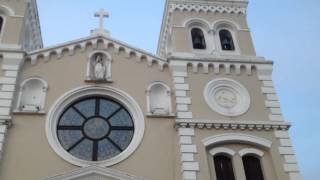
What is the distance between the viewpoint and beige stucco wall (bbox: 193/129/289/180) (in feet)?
53.0

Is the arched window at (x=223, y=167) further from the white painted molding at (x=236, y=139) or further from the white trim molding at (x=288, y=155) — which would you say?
the white trim molding at (x=288, y=155)

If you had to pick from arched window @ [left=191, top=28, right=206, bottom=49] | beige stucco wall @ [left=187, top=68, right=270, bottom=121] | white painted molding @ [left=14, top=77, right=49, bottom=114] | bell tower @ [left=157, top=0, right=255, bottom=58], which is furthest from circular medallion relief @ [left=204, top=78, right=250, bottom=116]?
white painted molding @ [left=14, top=77, right=49, bottom=114]

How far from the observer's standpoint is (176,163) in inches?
641

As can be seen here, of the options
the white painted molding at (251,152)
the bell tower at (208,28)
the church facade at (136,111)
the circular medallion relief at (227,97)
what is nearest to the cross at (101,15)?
the church facade at (136,111)

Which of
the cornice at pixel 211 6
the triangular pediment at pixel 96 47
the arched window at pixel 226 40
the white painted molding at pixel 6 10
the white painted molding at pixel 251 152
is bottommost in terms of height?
the white painted molding at pixel 251 152

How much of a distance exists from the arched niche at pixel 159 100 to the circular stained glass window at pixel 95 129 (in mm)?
1008

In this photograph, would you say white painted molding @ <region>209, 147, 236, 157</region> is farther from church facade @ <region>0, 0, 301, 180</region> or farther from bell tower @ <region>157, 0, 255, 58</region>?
bell tower @ <region>157, 0, 255, 58</region>

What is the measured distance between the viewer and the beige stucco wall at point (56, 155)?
1558cm

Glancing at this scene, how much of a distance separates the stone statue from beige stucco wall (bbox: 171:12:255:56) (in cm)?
334

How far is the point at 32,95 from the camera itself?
17625 mm

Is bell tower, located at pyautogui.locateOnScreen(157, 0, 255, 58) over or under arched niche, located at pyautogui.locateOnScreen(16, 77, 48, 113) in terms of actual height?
over

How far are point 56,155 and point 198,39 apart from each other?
8879mm

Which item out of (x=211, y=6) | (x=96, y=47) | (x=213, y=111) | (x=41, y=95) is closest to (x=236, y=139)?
(x=213, y=111)

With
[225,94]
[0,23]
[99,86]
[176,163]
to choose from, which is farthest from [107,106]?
[0,23]
